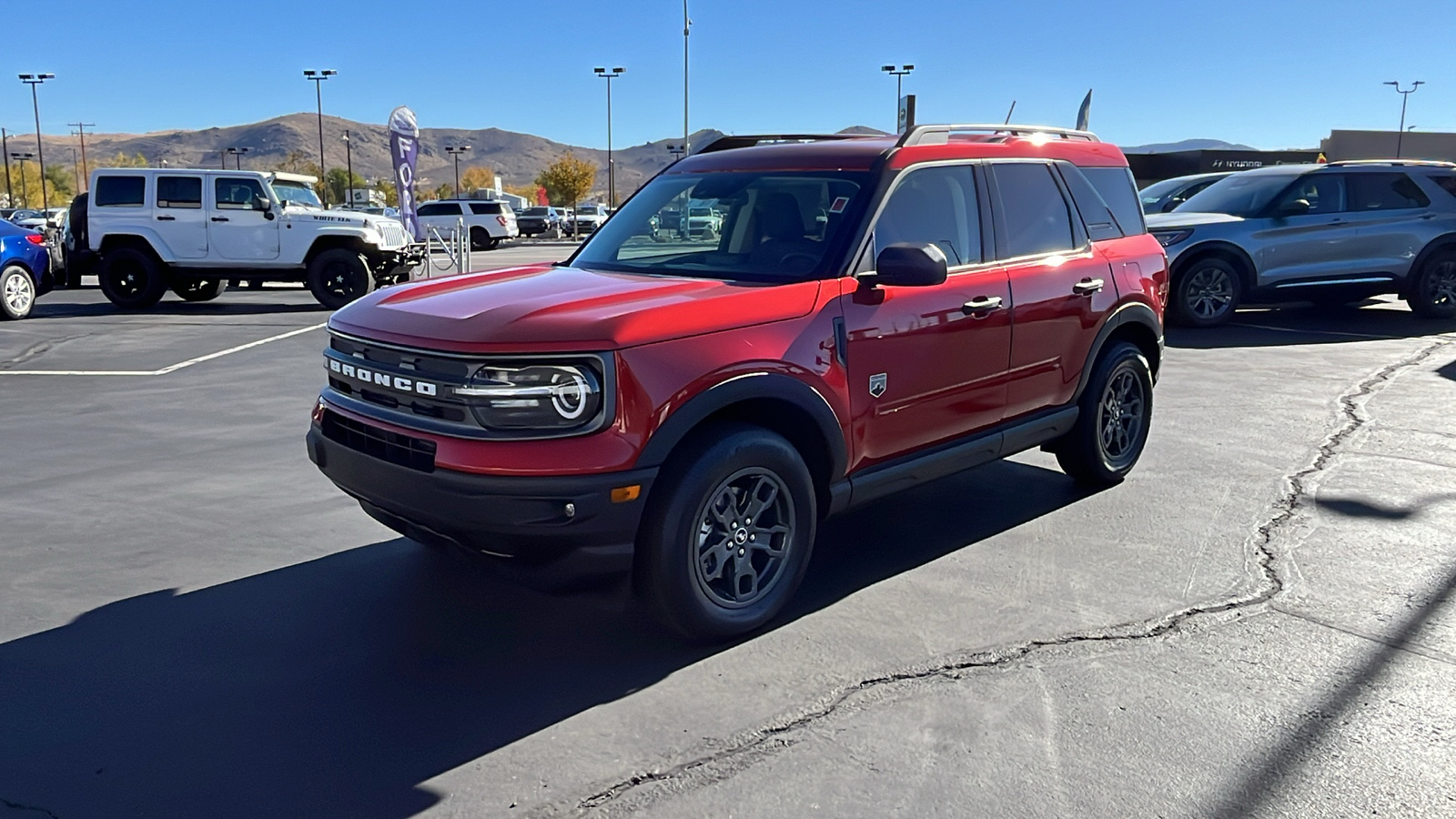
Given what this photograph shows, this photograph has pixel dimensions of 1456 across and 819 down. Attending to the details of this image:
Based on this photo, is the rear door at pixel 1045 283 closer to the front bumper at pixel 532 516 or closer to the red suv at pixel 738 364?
the red suv at pixel 738 364

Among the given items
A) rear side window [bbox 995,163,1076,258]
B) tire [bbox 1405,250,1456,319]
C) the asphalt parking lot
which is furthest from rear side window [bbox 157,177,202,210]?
tire [bbox 1405,250,1456,319]

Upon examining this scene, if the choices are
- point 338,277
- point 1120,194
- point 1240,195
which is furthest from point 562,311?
point 338,277

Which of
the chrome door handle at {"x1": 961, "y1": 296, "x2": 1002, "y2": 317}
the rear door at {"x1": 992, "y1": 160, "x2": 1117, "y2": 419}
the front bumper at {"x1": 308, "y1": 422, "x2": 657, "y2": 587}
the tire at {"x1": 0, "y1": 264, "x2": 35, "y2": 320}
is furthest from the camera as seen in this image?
the tire at {"x1": 0, "y1": 264, "x2": 35, "y2": 320}

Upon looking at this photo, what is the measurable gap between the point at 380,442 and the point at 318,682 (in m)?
0.82

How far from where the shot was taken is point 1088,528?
17.5ft

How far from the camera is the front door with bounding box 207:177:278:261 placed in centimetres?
1545

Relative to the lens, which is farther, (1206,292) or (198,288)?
(198,288)

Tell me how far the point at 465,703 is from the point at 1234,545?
11.6 ft

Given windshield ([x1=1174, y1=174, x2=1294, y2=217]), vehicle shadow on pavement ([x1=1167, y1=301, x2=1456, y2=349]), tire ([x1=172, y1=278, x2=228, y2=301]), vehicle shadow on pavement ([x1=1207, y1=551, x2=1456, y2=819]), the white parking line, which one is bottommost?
vehicle shadow on pavement ([x1=1207, y1=551, x2=1456, y2=819])

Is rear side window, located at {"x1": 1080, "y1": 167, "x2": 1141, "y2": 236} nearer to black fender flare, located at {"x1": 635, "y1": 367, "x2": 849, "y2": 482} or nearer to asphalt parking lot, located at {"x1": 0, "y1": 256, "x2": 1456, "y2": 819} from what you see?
asphalt parking lot, located at {"x1": 0, "y1": 256, "x2": 1456, "y2": 819}

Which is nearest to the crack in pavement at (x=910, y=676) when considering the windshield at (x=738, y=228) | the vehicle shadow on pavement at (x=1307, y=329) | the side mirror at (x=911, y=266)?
the side mirror at (x=911, y=266)

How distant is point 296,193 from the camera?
16188 mm

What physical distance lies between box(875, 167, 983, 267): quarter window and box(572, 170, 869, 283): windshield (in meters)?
0.16

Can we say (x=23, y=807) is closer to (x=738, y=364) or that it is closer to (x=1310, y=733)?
(x=738, y=364)
